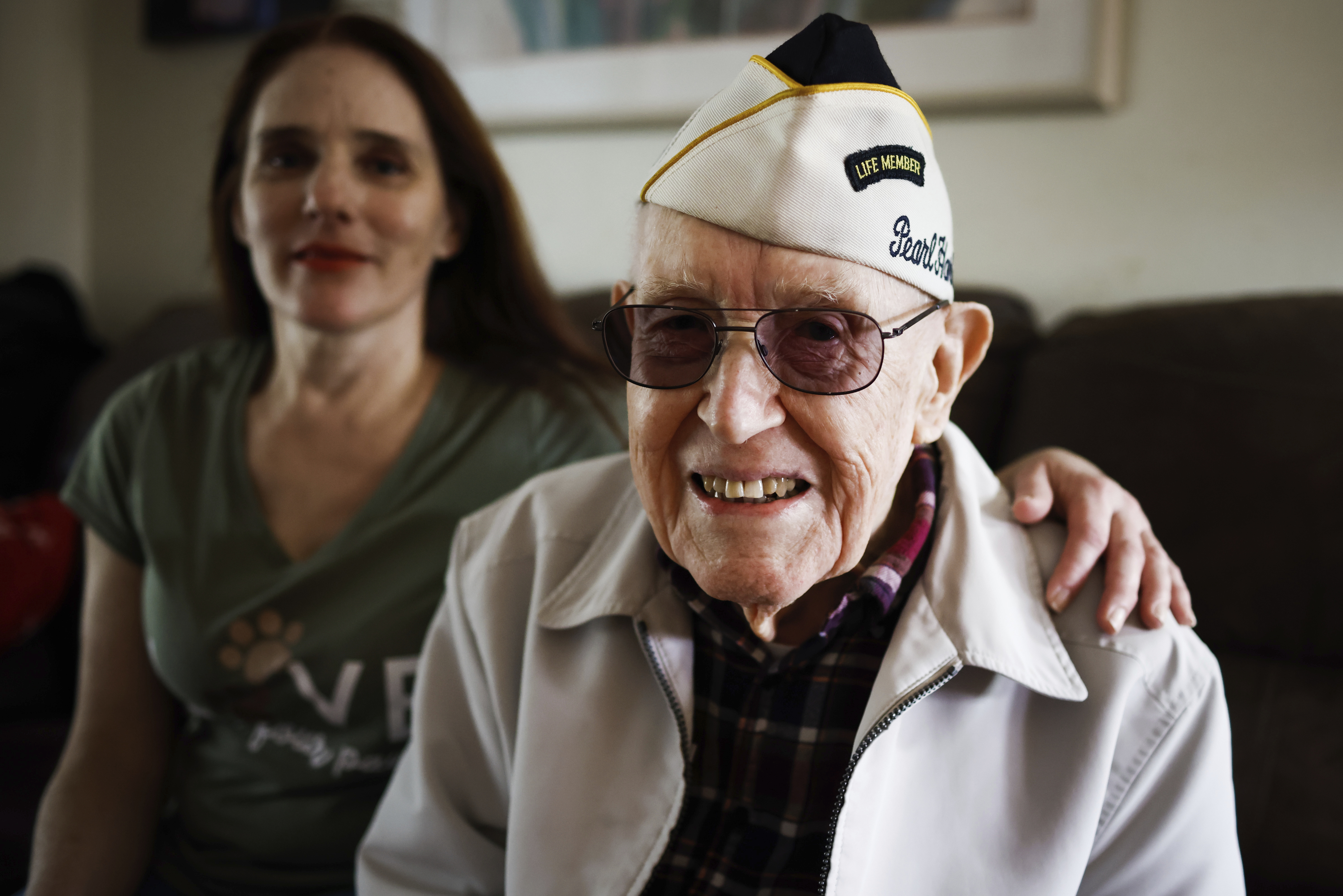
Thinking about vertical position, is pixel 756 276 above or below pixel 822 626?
above

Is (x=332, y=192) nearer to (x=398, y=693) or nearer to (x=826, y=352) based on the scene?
(x=398, y=693)

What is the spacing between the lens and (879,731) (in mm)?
819

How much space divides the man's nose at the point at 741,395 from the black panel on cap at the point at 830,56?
0.78 feet

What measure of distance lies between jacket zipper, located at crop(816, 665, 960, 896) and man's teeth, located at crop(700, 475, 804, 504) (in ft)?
0.71

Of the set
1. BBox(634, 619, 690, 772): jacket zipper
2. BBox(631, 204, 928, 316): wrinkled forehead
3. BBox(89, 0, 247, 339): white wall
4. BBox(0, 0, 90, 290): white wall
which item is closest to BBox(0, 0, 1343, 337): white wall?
BBox(89, 0, 247, 339): white wall

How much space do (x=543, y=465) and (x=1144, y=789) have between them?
86 centimetres

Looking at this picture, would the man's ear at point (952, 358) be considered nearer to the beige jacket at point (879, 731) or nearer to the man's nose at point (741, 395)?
the beige jacket at point (879, 731)

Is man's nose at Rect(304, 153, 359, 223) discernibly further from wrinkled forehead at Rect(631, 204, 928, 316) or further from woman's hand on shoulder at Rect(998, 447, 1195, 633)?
woman's hand on shoulder at Rect(998, 447, 1195, 633)

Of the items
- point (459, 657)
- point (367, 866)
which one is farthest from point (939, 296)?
point (367, 866)

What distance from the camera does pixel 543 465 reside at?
134cm

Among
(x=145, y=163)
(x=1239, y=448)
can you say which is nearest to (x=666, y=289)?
(x=1239, y=448)

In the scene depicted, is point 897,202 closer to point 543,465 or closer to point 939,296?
point 939,296

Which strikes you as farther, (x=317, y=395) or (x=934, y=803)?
(x=317, y=395)

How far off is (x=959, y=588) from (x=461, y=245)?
0.99 metres
